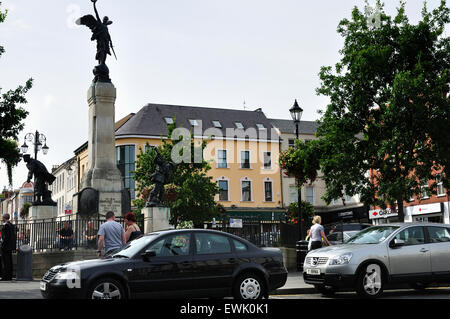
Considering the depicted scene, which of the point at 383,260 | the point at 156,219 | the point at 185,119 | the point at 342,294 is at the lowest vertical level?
the point at 342,294

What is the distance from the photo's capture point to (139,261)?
975cm

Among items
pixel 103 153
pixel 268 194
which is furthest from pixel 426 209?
pixel 103 153

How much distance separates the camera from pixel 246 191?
62.7 m

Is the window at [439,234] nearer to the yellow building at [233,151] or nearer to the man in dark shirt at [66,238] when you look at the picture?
the man in dark shirt at [66,238]

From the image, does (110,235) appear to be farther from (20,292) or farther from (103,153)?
(103,153)

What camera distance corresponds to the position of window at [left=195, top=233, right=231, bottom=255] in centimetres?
1031

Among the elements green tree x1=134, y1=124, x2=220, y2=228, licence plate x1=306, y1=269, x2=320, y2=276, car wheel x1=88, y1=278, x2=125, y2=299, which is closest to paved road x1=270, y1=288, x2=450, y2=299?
licence plate x1=306, y1=269, x2=320, y2=276

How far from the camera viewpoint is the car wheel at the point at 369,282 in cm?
1177

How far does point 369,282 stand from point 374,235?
4.66ft

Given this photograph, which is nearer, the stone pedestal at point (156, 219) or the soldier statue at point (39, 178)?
the stone pedestal at point (156, 219)

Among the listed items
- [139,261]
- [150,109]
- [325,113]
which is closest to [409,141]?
[325,113]

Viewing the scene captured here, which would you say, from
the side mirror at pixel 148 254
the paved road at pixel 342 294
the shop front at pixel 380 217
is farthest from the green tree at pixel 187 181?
the side mirror at pixel 148 254

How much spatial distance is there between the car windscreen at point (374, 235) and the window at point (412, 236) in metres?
0.22

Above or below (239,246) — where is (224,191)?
above
